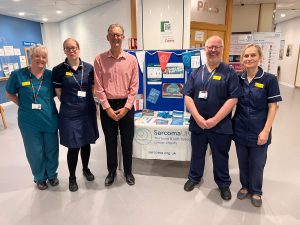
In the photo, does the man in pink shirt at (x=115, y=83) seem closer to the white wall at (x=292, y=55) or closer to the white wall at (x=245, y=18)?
the white wall at (x=245, y=18)

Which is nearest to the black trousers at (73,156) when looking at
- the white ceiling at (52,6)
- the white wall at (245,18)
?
the white ceiling at (52,6)

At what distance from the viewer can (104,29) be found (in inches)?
245

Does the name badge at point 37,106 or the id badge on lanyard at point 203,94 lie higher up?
the id badge on lanyard at point 203,94

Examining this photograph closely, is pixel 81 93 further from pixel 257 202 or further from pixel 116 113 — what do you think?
pixel 257 202

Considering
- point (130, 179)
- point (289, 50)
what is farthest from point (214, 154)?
point (289, 50)

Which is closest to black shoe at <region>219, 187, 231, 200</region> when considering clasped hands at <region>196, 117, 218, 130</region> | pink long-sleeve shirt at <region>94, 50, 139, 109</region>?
clasped hands at <region>196, 117, 218, 130</region>

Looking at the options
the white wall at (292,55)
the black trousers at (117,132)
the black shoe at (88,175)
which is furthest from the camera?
the white wall at (292,55)

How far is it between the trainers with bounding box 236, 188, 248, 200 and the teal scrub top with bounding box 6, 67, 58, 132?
185cm

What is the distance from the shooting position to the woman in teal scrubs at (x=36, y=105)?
206 cm

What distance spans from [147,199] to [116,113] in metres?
0.86

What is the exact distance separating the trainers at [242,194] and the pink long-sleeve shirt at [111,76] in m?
1.30

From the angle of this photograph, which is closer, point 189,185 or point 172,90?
point 189,185

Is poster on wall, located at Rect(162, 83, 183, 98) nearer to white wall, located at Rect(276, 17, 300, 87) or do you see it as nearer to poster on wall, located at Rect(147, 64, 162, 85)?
poster on wall, located at Rect(147, 64, 162, 85)

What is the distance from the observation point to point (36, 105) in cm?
209
